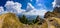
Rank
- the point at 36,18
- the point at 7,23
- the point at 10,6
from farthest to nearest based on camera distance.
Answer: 1. the point at 10,6
2. the point at 36,18
3. the point at 7,23

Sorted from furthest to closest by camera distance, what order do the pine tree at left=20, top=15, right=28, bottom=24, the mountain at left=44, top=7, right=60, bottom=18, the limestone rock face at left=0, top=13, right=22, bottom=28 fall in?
the pine tree at left=20, top=15, right=28, bottom=24, the mountain at left=44, top=7, right=60, bottom=18, the limestone rock face at left=0, top=13, right=22, bottom=28

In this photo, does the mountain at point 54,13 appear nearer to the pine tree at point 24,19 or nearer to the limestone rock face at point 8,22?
the pine tree at point 24,19

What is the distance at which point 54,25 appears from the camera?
2543 mm

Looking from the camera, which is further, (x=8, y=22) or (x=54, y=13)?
(x=54, y=13)

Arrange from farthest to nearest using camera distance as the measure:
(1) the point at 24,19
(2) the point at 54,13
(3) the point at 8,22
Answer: (1) the point at 24,19, (2) the point at 54,13, (3) the point at 8,22

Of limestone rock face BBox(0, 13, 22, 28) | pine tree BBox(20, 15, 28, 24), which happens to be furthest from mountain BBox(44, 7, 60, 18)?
limestone rock face BBox(0, 13, 22, 28)

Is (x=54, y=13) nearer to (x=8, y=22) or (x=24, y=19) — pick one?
(x=24, y=19)

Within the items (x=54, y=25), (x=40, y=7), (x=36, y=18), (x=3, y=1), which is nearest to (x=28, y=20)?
(x=36, y=18)

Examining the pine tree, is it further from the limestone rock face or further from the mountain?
the limestone rock face

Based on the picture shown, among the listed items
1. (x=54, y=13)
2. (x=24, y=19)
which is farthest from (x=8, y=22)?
(x=54, y=13)

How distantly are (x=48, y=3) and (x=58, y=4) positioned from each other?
209 millimetres

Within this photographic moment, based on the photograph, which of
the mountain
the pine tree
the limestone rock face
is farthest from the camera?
the pine tree

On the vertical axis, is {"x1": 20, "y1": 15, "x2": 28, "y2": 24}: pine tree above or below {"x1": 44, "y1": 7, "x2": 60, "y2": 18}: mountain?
below

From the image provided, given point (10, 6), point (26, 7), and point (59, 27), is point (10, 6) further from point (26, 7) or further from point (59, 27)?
point (59, 27)
